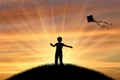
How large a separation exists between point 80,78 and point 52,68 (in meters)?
4.50

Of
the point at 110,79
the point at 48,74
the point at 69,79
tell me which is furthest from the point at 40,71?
the point at 110,79

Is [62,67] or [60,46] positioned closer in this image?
[60,46]

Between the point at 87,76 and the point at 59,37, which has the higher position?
the point at 59,37

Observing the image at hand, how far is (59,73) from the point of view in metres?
41.3

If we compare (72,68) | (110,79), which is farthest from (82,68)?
(110,79)

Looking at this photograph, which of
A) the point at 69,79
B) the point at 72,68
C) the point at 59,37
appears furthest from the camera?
the point at 72,68

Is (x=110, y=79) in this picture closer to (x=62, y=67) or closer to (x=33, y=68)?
(x=62, y=67)

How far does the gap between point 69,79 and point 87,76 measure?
3.64 m

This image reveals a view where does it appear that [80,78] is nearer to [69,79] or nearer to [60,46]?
[69,79]

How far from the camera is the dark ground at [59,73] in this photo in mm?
41312

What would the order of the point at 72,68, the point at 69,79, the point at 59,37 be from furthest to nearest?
the point at 72,68, the point at 69,79, the point at 59,37

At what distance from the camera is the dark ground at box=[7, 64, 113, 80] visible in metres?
41.3

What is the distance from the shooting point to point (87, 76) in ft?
142

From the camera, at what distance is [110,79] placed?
46.3m
